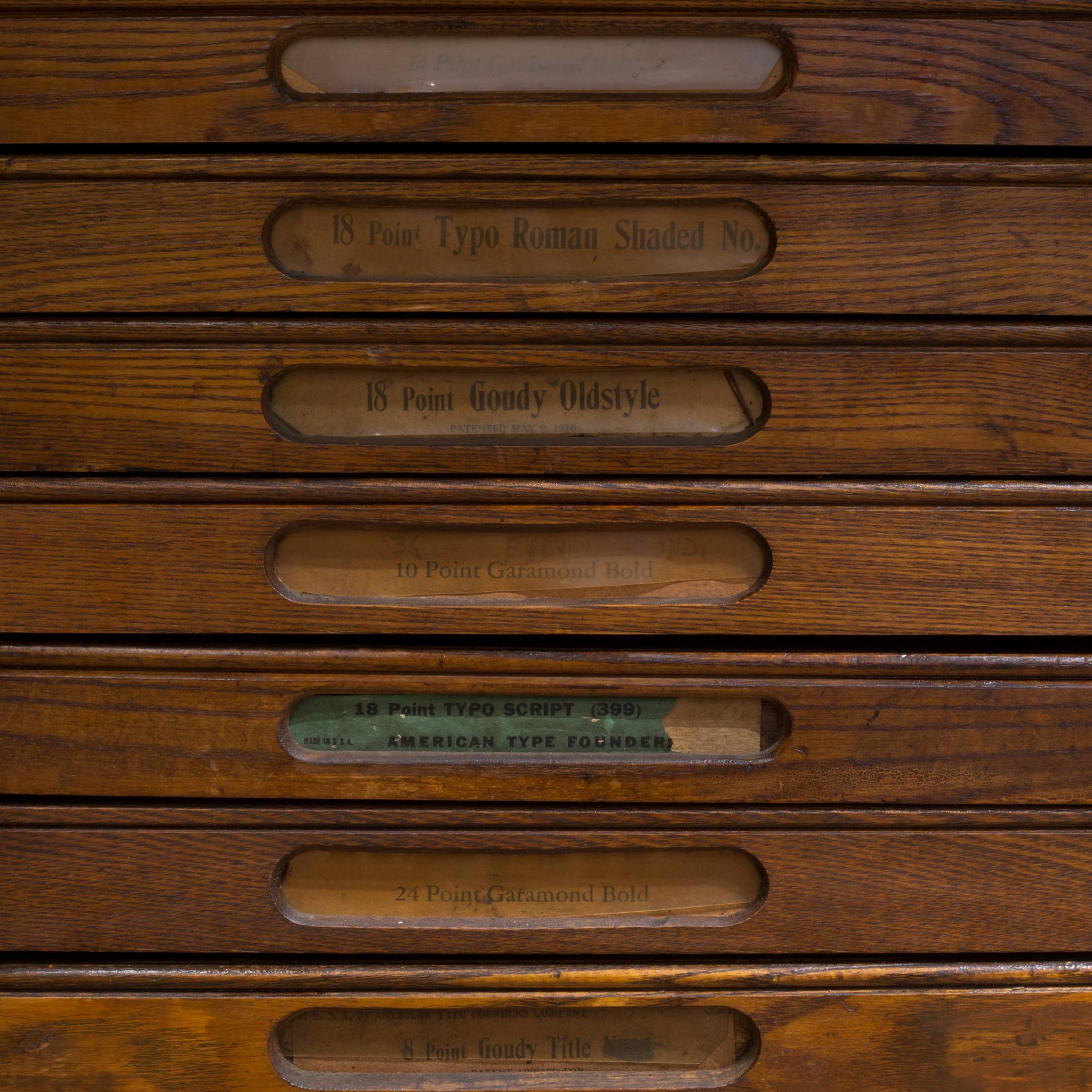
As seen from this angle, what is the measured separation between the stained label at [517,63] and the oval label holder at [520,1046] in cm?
78

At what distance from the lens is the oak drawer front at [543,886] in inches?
34.5

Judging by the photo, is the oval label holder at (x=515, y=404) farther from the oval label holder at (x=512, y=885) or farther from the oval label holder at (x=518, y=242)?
the oval label holder at (x=512, y=885)

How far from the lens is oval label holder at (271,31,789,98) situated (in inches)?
31.7

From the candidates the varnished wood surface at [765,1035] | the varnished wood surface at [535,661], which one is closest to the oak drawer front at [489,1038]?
the varnished wood surface at [765,1035]

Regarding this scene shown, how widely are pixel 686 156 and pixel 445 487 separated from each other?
0.33m

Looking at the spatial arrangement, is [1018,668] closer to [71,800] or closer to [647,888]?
[647,888]

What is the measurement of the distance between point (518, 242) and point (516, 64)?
14 centimetres

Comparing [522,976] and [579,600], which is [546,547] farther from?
[522,976]

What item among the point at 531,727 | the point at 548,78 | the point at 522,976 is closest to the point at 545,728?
the point at 531,727

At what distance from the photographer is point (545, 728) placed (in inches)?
34.4

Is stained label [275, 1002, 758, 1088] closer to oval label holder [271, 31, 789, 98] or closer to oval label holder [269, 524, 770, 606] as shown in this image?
oval label holder [269, 524, 770, 606]

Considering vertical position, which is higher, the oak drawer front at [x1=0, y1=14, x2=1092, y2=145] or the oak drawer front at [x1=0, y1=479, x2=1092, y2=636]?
the oak drawer front at [x1=0, y1=14, x2=1092, y2=145]

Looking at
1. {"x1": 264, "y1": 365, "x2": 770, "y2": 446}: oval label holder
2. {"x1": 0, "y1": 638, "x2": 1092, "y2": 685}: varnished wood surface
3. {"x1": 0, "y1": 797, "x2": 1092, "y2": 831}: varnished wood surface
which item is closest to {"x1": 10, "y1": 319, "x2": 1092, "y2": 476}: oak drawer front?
{"x1": 264, "y1": 365, "x2": 770, "y2": 446}: oval label holder

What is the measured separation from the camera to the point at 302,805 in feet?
2.89
